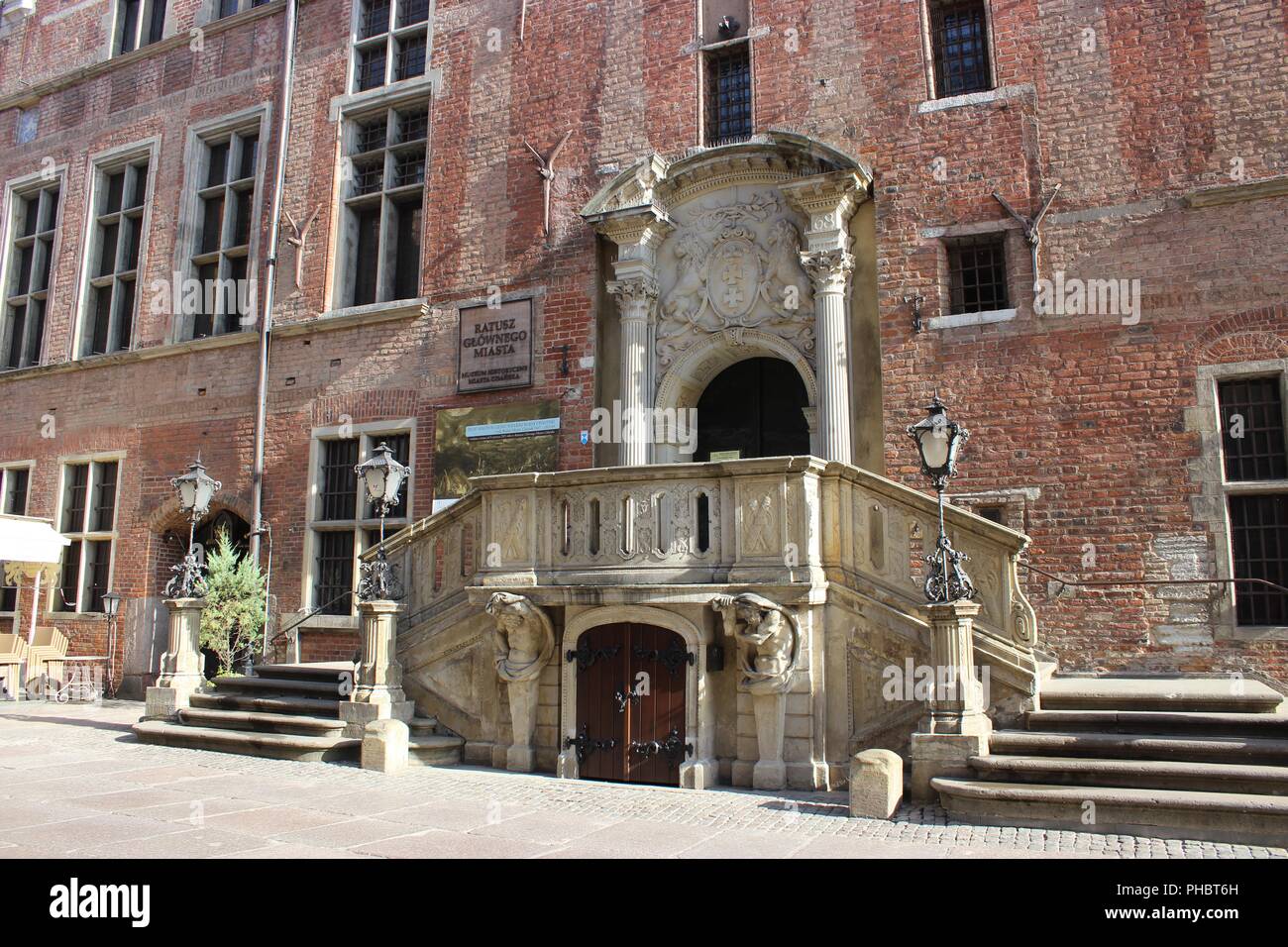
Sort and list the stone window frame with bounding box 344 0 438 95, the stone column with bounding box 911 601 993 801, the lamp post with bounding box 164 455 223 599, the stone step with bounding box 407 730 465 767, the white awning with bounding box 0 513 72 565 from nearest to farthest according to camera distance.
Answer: the stone column with bounding box 911 601 993 801
the stone step with bounding box 407 730 465 767
the lamp post with bounding box 164 455 223 599
the white awning with bounding box 0 513 72 565
the stone window frame with bounding box 344 0 438 95

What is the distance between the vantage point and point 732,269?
12586mm

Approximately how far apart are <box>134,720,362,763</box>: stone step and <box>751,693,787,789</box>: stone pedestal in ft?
13.2

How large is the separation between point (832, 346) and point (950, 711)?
5272 mm

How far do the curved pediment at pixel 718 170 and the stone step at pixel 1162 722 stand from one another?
264 inches

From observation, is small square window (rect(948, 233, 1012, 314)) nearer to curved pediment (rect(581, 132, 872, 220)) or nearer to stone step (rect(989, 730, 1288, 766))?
curved pediment (rect(581, 132, 872, 220))

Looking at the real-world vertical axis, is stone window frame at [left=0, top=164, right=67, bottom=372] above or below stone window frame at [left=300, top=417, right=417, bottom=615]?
above

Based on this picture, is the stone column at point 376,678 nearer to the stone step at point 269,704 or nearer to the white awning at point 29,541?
the stone step at point 269,704

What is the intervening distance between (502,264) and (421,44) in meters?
4.51

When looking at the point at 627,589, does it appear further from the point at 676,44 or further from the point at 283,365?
the point at 283,365

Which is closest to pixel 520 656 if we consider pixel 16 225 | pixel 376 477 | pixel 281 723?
pixel 376 477

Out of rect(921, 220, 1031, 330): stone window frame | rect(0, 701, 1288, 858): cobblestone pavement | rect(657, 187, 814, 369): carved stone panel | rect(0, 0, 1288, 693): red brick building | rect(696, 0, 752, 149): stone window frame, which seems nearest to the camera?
rect(0, 701, 1288, 858): cobblestone pavement

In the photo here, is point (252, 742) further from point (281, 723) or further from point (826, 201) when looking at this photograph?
point (826, 201)

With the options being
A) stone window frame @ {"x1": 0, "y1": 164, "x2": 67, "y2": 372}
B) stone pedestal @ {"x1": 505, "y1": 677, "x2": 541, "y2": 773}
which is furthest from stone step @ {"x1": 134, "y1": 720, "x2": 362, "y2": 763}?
stone window frame @ {"x1": 0, "y1": 164, "x2": 67, "y2": 372}

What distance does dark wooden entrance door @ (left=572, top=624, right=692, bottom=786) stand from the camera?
8.73 m
